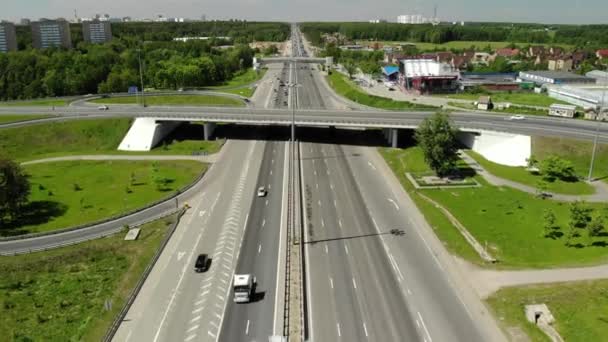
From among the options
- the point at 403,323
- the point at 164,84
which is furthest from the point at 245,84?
the point at 403,323

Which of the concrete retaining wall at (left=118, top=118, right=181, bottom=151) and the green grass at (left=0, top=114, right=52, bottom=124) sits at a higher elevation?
the green grass at (left=0, top=114, right=52, bottom=124)

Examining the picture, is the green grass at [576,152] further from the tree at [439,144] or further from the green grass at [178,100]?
the green grass at [178,100]

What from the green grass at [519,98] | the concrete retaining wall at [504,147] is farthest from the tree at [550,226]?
the green grass at [519,98]

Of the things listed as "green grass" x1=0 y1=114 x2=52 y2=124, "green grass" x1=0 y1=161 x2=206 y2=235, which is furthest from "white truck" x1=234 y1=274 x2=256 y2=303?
"green grass" x1=0 y1=114 x2=52 y2=124

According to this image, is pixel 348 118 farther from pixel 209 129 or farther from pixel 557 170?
pixel 557 170

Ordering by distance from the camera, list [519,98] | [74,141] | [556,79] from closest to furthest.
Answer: [74,141] → [519,98] → [556,79]

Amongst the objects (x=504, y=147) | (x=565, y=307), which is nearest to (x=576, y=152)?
(x=504, y=147)

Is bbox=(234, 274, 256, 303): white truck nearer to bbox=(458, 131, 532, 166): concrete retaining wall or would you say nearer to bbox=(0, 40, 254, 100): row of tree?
bbox=(458, 131, 532, 166): concrete retaining wall
